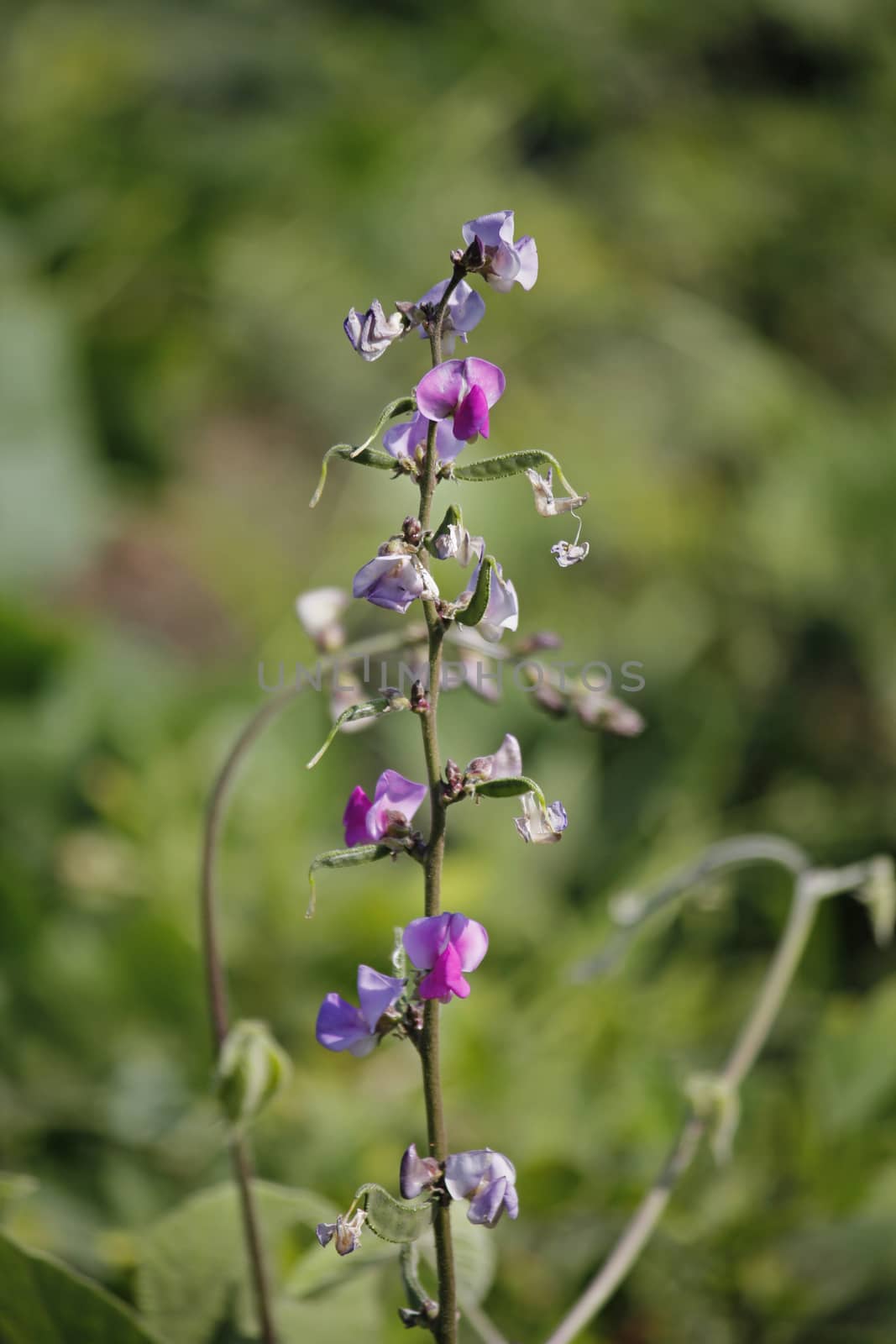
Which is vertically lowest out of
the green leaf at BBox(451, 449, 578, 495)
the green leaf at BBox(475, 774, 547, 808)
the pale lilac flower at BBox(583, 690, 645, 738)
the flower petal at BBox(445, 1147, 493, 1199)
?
the flower petal at BBox(445, 1147, 493, 1199)

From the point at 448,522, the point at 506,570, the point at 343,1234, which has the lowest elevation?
the point at 343,1234

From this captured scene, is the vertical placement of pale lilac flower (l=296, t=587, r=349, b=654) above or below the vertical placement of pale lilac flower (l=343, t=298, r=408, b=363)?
above

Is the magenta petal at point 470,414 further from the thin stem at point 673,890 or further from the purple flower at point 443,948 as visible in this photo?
the thin stem at point 673,890

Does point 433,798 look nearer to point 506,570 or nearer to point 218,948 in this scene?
point 218,948

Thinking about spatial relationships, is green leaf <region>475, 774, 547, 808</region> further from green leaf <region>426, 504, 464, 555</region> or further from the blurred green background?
the blurred green background

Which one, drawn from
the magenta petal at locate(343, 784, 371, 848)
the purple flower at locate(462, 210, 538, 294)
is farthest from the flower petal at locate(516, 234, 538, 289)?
the magenta petal at locate(343, 784, 371, 848)

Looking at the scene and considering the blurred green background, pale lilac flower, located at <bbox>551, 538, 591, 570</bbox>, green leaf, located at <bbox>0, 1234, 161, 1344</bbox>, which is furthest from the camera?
the blurred green background

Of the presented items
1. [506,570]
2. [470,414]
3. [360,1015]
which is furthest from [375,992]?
[506,570]
